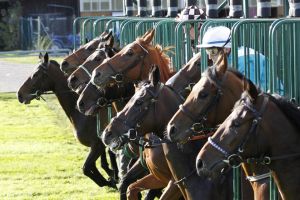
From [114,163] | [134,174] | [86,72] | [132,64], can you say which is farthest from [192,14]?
[114,163]

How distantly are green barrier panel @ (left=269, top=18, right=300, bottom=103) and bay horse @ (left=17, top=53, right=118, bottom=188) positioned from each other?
4829 millimetres

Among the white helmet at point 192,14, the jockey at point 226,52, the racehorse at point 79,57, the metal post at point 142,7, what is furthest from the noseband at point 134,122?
the metal post at point 142,7

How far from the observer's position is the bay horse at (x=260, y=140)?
19.0 ft

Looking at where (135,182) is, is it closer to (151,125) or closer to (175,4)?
(151,125)

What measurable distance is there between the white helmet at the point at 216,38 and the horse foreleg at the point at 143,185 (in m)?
1.50

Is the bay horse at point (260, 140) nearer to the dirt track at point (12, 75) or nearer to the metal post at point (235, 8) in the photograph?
the metal post at point (235, 8)

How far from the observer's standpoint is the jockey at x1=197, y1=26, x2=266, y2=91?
24.8ft

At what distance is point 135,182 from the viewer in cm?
892

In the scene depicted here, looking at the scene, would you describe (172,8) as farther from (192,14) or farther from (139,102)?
(139,102)

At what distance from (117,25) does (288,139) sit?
7789 mm

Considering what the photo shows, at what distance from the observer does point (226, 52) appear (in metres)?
7.66

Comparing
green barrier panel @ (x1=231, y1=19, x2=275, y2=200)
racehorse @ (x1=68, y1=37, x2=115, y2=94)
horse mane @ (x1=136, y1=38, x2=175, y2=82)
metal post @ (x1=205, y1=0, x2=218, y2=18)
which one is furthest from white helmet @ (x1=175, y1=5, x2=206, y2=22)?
green barrier panel @ (x1=231, y1=19, x2=275, y2=200)

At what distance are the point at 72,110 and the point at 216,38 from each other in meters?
4.51

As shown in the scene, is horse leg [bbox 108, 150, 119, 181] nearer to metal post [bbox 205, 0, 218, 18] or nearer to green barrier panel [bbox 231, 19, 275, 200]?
metal post [bbox 205, 0, 218, 18]
